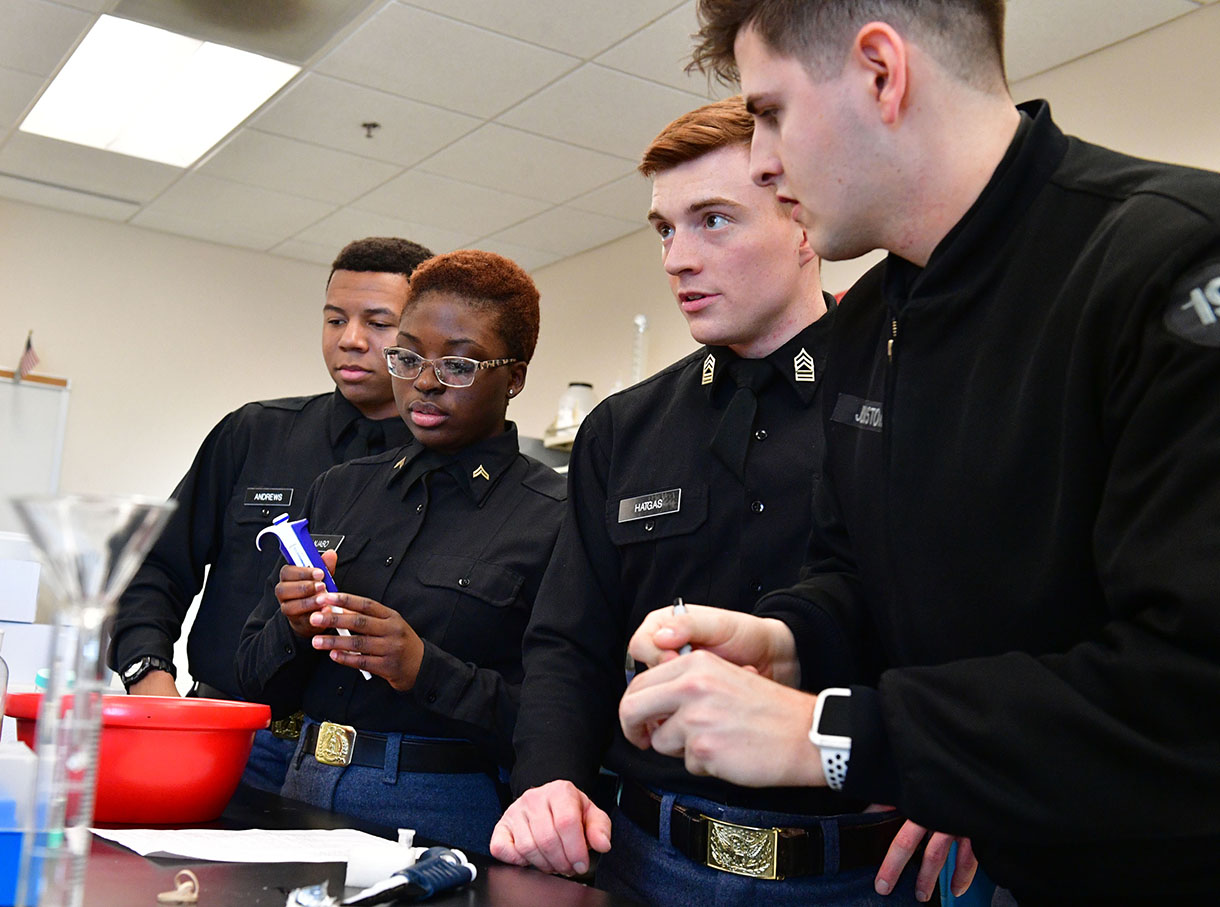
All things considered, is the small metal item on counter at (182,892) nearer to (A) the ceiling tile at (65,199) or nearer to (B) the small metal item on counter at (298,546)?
(B) the small metal item on counter at (298,546)

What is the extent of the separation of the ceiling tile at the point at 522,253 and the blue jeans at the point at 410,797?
4948 millimetres

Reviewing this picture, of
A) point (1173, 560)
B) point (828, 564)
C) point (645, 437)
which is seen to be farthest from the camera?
point (645, 437)

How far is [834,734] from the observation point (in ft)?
3.22

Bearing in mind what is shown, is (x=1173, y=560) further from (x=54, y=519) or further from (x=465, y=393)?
(x=465, y=393)

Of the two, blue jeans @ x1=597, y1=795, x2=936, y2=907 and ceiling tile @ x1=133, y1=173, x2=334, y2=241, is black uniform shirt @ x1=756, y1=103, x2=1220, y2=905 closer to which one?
blue jeans @ x1=597, y1=795, x2=936, y2=907

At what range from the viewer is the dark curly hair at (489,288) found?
2240 mm

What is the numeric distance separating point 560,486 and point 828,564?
0.89 m

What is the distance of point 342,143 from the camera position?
530 cm

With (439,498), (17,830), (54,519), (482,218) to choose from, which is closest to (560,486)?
(439,498)

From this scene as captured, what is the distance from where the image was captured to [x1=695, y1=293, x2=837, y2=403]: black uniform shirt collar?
5.56 feet

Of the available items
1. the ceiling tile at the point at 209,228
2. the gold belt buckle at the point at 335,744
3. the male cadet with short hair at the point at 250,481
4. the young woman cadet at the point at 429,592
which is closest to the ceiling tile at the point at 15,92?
the ceiling tile at the point at 209,228

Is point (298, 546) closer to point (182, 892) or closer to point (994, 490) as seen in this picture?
point (182, 892)

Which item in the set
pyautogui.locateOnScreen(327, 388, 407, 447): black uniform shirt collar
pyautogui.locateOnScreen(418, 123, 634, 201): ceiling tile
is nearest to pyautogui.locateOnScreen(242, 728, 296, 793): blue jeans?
pyautogui.locateOnScreen(327, 388, 407, 447): black uniform shirt collar

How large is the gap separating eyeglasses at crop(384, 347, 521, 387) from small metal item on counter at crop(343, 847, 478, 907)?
112cm
